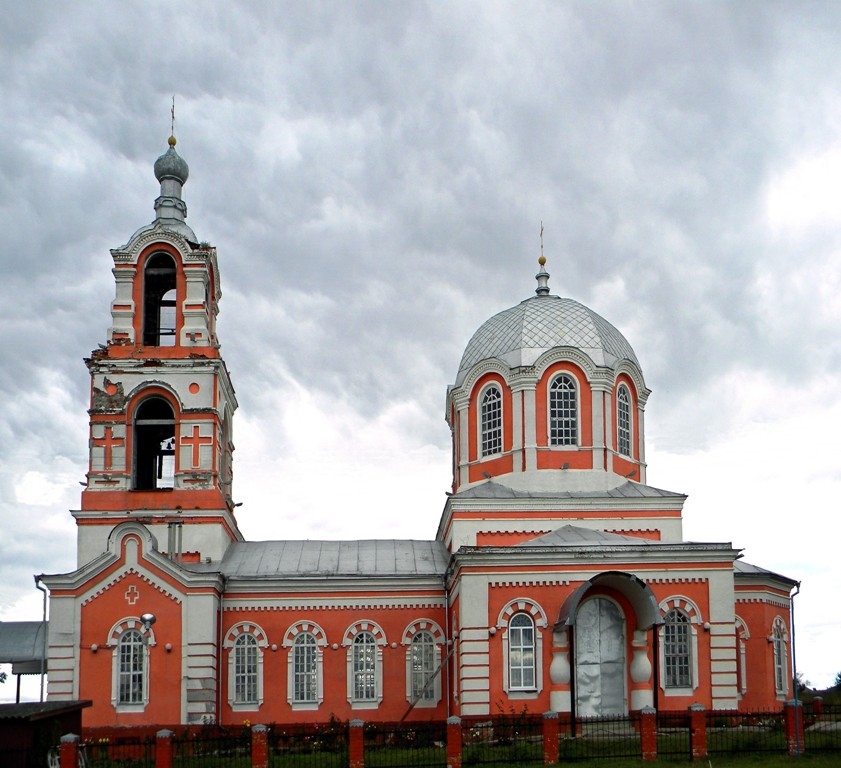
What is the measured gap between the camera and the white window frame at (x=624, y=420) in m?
33.7

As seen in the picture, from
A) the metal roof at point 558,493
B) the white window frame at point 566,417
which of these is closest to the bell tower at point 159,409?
the metal roof at point 558,493

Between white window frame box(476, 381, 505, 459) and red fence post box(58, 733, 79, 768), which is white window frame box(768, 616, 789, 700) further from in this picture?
red fence post box(58, 733, 79, 768)

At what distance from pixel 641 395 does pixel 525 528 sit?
578 cm

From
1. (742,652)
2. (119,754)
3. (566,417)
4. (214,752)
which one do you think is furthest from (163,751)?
(742,652)

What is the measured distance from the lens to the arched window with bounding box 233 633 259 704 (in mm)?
30969

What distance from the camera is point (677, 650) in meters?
28.4

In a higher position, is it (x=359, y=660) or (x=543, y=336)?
(x=543, y=336)

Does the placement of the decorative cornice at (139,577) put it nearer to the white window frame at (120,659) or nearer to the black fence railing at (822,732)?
the white window frame at (120,659)

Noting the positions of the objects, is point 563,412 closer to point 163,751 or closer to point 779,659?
point 779,659

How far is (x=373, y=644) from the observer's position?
3161cm

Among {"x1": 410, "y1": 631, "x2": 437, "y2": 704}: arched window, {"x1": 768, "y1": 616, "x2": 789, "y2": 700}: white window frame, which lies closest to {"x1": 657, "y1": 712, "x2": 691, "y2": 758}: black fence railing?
{"x1": 410, "y1": 631, "x2": 437, "y2": 704}: arched window

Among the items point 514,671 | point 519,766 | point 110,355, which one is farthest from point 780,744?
point 110,355

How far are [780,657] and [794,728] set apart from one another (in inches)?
405

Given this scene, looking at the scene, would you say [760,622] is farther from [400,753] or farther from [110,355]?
[110,355]
